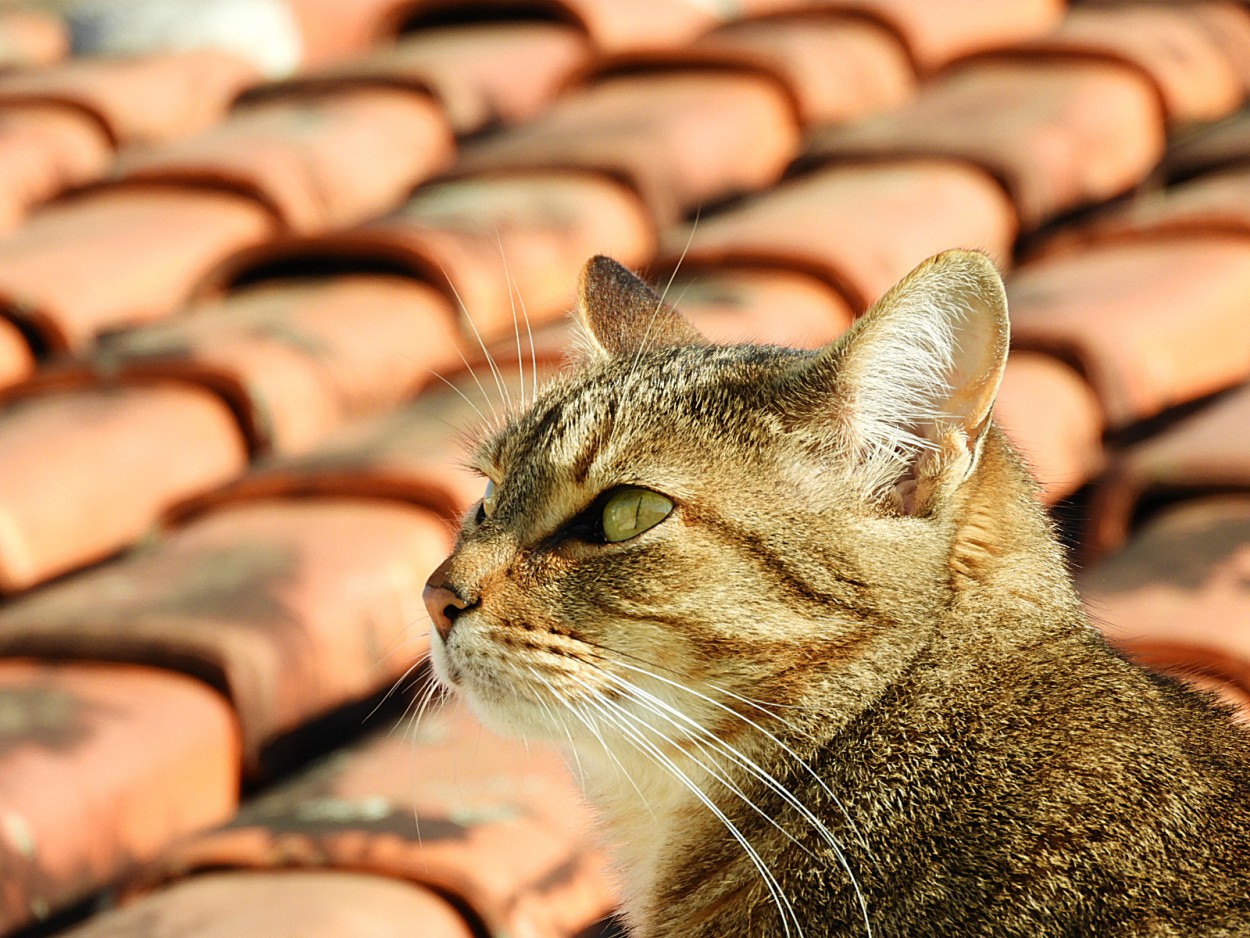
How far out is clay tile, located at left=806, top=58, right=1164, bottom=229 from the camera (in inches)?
123

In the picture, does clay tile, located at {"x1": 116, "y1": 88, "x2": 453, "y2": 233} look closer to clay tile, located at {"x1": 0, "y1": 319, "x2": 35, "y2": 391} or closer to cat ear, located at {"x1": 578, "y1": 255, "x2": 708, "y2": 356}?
clay tile, located at {"x1": 0, "y1": 319, "x2": 35, "y2": 391}

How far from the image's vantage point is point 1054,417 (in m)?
2.47

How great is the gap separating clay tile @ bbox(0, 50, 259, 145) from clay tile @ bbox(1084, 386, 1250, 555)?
214 cm

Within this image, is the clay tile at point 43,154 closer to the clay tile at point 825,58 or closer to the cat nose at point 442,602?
the clay tile at point 825,58

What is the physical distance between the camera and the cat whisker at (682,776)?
1622 mm

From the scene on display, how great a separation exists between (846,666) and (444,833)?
46 cm

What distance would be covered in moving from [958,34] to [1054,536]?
2.20 metres

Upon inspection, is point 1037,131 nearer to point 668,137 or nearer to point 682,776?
point 668,137

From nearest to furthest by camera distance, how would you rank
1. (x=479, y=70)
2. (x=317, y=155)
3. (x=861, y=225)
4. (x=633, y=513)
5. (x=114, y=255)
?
1. (x=633, y=513)
2. (x=861, y=225)
3. (x=114, y=255)
4. (x=317, y=155)
5. (x=479, y=70)

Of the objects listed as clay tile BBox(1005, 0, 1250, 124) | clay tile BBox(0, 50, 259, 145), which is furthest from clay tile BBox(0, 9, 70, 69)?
clay tile BBox(1005, 0, 1250, 124)

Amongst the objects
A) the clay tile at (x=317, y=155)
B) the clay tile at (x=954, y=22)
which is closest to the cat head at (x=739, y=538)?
the clay tile at (x=317, y=155)

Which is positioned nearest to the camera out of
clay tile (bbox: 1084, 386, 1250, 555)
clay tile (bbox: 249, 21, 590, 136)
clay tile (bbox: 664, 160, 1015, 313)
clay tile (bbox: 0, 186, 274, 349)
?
clay tile (bbox: 1084, 386, 1250, 555)

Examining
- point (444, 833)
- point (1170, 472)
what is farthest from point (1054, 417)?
point (444, 833)

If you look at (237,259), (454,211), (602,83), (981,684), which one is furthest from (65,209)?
(981,684)
